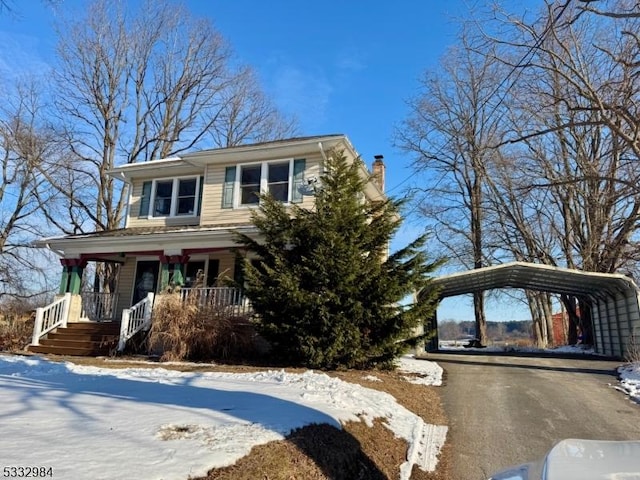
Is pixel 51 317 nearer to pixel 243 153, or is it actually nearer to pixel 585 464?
pixel 243 153

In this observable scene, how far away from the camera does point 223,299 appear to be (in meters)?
12.7

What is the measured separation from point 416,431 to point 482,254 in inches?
938

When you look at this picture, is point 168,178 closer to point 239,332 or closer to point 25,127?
point 239,332

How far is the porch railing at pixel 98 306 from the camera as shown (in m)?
15.6

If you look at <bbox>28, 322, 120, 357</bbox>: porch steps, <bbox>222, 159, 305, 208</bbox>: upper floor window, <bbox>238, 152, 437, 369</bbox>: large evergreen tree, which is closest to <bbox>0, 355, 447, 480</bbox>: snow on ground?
<bbox>238, 152, 437, 369</bbox>: large evergreen tree

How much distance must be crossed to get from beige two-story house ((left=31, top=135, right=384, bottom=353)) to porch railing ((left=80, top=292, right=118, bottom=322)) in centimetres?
3

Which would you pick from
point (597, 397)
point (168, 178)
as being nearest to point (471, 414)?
point (597, 397)

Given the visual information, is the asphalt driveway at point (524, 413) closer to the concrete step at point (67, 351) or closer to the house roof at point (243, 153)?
the house roof at point (243, 153)

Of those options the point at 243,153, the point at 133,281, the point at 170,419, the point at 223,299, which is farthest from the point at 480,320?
the point at 170,419

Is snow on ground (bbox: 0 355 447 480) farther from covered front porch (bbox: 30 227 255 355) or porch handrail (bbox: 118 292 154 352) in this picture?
porch handrail (bbox: 118 292 154 352)

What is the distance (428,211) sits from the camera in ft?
100

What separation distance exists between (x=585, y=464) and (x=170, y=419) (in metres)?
3.31

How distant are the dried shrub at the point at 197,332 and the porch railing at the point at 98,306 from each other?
557 cm

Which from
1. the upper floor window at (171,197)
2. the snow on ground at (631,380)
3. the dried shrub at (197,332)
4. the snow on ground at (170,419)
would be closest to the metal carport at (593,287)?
the snow on ground at (631,380)
